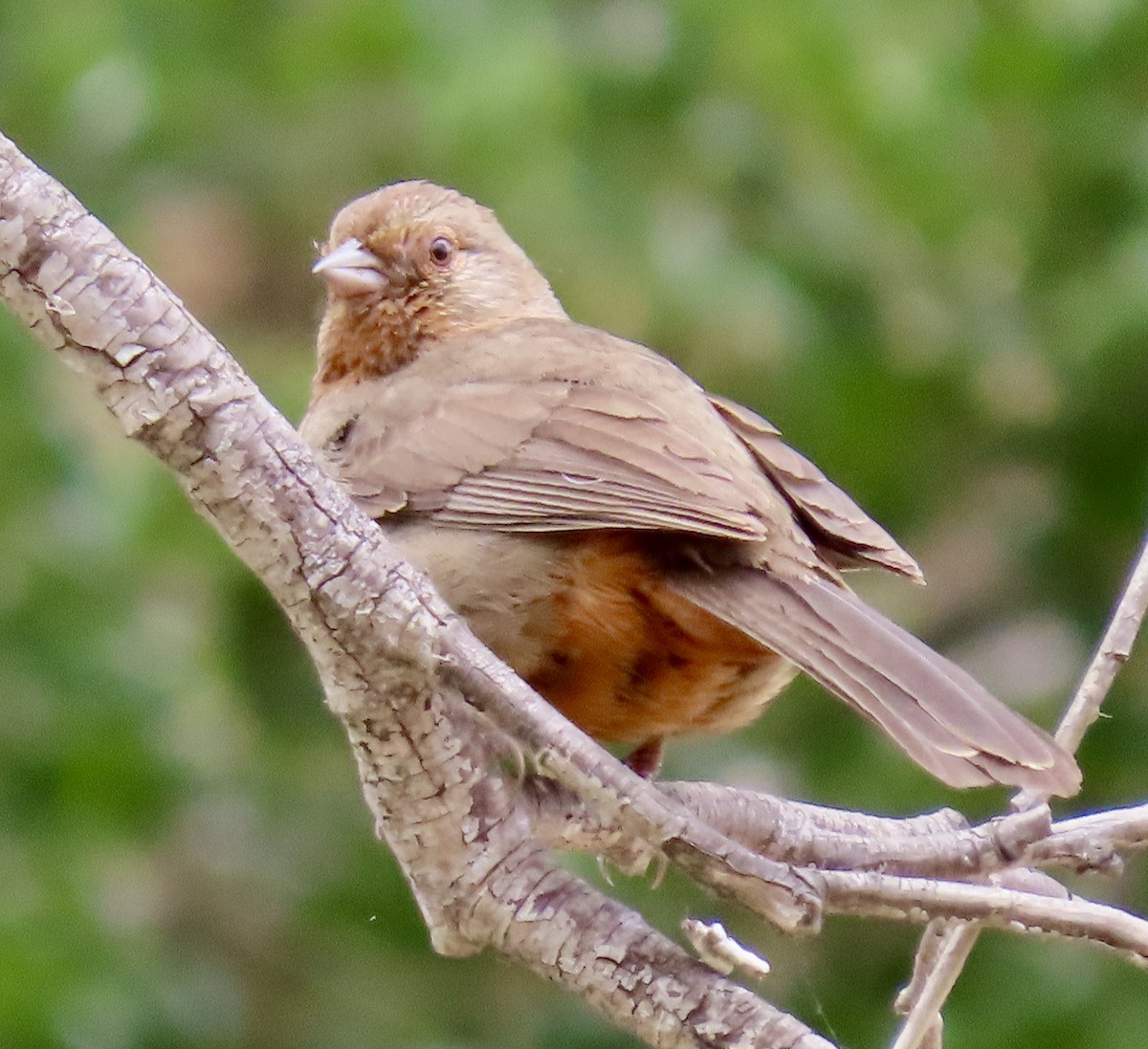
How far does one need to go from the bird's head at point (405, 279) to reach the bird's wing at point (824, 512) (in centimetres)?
87

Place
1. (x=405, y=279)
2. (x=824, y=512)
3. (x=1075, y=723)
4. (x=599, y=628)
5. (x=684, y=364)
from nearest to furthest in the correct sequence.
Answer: (x=1075, y=723) → (x=599, y=628) → (x=824, y=512) → (x=405, y=279) → (x=684, y=364)

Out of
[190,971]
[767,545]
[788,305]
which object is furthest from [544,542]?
[190,971]

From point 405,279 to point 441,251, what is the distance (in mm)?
147

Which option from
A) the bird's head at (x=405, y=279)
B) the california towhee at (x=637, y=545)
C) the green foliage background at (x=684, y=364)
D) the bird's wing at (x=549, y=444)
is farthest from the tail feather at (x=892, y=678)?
the green foliage background at (x=684, y=364)

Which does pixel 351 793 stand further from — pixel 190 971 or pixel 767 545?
pixel 767 545

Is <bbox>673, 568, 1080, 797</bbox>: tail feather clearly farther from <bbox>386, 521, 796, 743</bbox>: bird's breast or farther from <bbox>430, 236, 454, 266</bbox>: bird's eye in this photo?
<bbox>430, 236, 454, 266</bbox>: bird's eye

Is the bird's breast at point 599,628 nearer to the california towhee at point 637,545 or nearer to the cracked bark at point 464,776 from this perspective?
the california towhee at point 637,545

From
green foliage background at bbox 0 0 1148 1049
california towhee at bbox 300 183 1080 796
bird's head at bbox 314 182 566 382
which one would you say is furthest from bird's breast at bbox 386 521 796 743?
green foliage background at bbox 0 0 1148 1049

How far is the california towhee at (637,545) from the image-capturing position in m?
3.26

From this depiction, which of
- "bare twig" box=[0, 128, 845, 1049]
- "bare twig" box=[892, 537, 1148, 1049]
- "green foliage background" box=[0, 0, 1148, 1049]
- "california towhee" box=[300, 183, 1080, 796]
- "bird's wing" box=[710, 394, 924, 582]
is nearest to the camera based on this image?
"bare twig" box=[0, 128, 845, 1049]

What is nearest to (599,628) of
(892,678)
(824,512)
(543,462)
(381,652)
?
(543,462)

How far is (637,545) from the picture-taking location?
3590 millimetres

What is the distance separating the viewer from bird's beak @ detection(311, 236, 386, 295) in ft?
14.9

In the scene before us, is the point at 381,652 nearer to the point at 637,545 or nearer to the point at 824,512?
the point at 637,545
